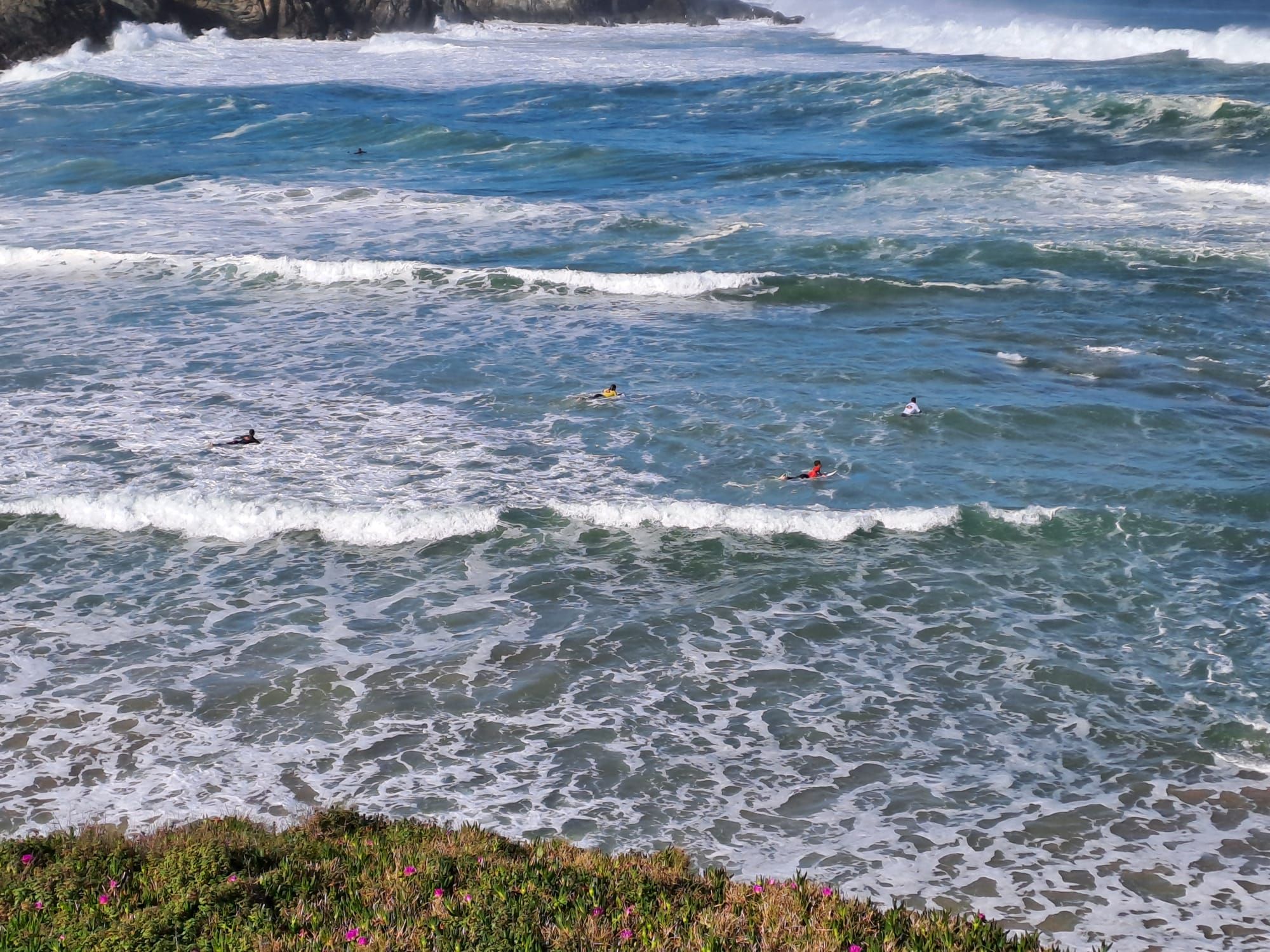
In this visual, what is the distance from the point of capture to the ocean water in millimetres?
8969

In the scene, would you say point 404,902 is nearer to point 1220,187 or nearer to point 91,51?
point 1220,187

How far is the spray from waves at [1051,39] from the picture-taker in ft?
207

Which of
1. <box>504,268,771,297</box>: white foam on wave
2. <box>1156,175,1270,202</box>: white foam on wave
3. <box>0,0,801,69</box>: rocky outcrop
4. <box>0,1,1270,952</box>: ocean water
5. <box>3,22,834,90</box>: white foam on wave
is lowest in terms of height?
<box>0,1,1270,952</box>: ocean water

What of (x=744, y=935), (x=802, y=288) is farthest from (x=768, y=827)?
(x=802, y=288)

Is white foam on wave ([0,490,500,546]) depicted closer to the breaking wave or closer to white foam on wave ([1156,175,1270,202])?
white foam on wave ([1156,175,1270,202])

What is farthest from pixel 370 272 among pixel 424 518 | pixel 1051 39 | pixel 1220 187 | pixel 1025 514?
pixel 1051 39

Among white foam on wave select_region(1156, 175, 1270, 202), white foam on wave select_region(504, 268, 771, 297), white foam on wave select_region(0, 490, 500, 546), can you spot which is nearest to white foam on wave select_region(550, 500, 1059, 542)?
white foam on wave select_region(0, 490, 500, 546)

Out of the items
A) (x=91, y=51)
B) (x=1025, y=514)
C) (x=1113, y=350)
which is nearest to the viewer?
(x=1025, y=514)

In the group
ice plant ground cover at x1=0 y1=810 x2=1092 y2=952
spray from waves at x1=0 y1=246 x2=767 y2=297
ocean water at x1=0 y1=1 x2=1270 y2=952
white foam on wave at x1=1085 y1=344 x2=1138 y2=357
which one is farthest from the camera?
spray from waves at x1=0 y1=246 x2=767 y2=297

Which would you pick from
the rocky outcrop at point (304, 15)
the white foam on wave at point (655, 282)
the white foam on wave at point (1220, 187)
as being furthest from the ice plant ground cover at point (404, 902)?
the rocky outcrop at point (304, 15)

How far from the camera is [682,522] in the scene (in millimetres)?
13703

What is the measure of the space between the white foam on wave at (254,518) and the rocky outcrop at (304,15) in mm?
55246

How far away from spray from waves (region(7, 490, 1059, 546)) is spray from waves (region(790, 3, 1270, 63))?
56080 millimetres

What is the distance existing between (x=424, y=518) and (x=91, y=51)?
62684 mm
